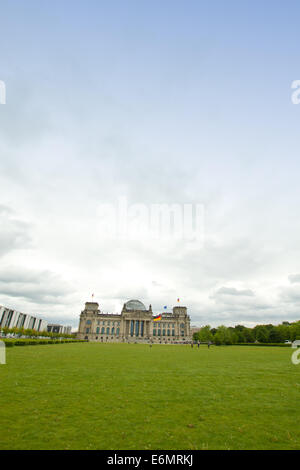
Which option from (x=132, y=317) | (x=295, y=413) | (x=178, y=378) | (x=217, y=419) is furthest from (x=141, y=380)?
(x=132, y=317)

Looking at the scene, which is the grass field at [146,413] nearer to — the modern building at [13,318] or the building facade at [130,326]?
the building facade at [130,326]

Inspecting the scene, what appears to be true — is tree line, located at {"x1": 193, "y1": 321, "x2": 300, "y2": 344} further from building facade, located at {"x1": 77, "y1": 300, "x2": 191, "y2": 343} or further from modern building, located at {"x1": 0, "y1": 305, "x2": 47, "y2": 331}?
modern building, located at {"x1": 0, "y1": 305, "x2": 47, "y2": 331}

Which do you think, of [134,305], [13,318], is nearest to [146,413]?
[134,305]

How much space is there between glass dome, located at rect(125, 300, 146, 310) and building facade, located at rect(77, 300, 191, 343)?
168 centimetres

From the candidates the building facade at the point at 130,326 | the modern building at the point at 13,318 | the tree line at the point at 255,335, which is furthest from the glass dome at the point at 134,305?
the tree line at the point at 255,335

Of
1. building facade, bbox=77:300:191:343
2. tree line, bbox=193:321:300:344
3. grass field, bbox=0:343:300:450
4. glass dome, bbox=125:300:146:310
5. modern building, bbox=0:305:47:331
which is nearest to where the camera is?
grass field, bbox=0:343:300:450

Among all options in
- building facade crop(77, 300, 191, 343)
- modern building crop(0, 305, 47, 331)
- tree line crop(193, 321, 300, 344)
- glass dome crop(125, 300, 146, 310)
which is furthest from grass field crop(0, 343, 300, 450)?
glass dome crop(125, 300, 146, 310)

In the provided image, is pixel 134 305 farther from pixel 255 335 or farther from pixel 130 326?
pixel 255 335

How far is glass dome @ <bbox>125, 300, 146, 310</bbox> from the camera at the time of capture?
177m

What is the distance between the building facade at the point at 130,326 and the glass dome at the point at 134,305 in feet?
5.51

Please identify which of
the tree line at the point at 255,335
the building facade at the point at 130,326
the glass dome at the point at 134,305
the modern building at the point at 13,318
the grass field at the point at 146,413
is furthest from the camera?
the glass dome at the point at 134,305

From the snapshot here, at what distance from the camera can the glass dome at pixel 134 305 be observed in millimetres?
177000

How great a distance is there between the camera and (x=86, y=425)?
924 cm
